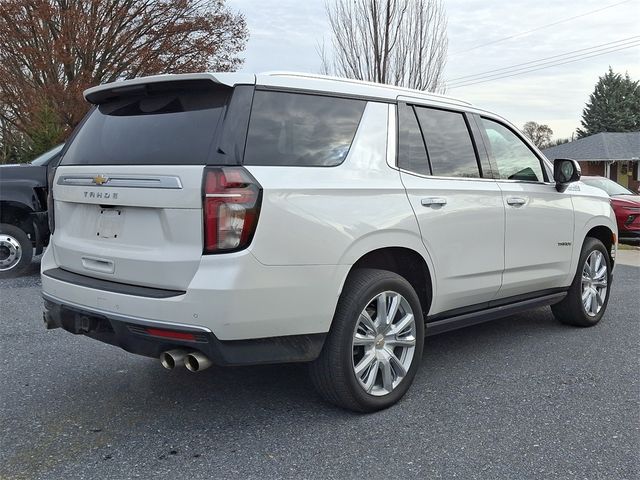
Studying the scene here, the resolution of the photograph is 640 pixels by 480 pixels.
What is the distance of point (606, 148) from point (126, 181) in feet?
147

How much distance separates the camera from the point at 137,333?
10.0ft

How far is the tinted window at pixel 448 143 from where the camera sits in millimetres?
4047

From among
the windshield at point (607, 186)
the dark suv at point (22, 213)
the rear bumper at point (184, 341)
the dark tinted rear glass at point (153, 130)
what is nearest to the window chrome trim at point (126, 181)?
the dark tinted rear glass at point (153, 130)

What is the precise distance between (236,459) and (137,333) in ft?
2.57

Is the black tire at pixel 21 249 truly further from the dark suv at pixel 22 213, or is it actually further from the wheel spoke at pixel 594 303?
the wheel spoke at pixel 594 303

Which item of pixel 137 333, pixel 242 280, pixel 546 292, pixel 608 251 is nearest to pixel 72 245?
pixel 137 333

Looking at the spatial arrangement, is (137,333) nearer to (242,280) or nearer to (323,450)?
(242,280)

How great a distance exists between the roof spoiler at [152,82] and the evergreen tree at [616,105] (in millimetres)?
64730

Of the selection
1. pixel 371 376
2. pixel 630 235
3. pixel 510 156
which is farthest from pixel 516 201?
pixel 630 235

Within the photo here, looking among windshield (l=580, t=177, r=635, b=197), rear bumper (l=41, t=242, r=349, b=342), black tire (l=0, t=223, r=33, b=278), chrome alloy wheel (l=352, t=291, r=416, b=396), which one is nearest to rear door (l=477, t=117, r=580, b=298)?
chrome alloy wheel (l=352, t=291, r=416, b=396)

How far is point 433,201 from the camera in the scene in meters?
3.84

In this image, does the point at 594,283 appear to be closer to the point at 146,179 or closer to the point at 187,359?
the point at 187,359

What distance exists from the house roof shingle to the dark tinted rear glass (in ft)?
136

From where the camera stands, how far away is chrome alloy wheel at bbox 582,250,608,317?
215 inches
